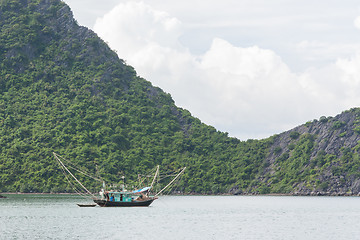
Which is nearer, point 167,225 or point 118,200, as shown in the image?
point 167,225

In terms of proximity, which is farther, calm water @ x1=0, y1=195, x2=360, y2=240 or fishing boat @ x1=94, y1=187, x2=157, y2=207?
fishing boat @ x1=94, y1=187, x2=157, y2=207

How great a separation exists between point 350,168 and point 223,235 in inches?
5240

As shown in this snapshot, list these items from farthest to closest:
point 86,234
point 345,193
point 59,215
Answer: point 345,193, point 59,215, point 86,234

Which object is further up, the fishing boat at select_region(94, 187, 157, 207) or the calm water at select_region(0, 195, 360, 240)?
the fishing boat at select_region(94, 187, 157, 207)

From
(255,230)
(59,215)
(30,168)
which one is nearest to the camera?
(255,230)

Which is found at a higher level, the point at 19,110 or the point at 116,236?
the point at 19,110

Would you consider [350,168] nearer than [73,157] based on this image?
No

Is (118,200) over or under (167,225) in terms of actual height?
over

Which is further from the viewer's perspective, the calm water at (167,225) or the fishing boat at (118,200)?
the fishing boat at (118,200)

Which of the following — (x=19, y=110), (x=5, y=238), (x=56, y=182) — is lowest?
(x=5, y=238)

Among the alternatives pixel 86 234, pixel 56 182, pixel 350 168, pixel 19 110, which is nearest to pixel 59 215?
pixel 86 234

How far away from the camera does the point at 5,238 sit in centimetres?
6366

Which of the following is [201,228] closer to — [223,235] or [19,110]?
[223,235]

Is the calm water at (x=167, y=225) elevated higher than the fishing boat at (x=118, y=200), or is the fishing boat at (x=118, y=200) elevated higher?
the fishing boat at (x=118, y=200)
